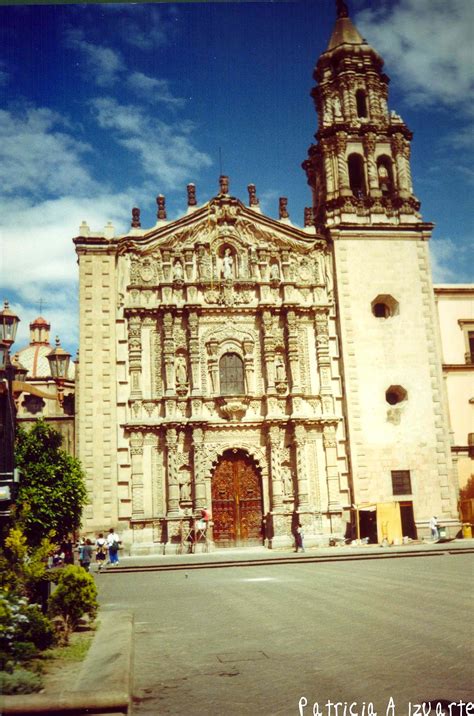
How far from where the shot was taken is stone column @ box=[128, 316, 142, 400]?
28.8m

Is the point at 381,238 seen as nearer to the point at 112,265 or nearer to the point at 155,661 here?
the point at 112,265

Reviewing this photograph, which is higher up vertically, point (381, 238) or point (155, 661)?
point (381, 238)

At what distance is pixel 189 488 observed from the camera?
28141mm

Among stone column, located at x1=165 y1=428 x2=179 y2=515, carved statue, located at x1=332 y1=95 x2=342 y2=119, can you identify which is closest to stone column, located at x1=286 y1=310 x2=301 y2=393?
stone column, located at x1=165 y1=428 x2=179 y2=515

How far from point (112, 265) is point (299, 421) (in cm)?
1024

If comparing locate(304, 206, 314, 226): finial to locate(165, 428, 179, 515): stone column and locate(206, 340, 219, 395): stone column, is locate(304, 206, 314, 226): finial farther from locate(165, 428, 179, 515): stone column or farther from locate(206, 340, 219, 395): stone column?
locate(165, 428, 179, 515): stone column

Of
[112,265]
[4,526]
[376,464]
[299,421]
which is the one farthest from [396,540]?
[4,526]

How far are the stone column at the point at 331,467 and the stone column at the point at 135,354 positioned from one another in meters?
7.88

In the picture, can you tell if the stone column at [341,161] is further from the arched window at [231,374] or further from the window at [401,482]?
the window at [401,482]

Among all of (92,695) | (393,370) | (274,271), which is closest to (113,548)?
(274,271)

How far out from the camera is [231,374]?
2986 cm

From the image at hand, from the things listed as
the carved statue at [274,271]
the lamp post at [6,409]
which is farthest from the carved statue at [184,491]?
the lamp post at [6,409]

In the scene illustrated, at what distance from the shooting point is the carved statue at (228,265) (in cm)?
3075

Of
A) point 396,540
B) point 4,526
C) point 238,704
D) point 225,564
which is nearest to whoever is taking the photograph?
point 238,704
